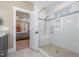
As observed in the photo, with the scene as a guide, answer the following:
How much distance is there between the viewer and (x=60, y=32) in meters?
1.60

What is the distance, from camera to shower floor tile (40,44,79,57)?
1.50 meters

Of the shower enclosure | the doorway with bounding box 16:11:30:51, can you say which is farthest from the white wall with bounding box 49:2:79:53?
the doorway with bounding box 16:11:30:51

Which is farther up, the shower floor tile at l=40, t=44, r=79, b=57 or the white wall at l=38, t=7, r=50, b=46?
the white wall at l=38, t=7, r=50, b=46

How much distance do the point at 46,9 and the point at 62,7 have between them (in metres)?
0.36

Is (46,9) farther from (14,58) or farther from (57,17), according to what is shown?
(14,58)

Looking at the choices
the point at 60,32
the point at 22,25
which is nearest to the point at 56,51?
the point at 60,32

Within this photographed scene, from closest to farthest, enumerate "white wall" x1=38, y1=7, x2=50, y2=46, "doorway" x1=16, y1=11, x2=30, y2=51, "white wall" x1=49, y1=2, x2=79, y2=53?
"white wall" x1=49, y1=2, x2=79, y2=53 → "white wall" x1=38, y1=7, x2=50, y2=46 → "doorway" x1=16, y1=11, x2=30, y2=51

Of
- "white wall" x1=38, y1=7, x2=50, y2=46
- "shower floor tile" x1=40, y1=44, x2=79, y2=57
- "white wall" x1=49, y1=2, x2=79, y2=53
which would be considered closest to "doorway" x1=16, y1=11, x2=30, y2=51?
"white wall" x1=38, y1=7, x2=50, y2=46

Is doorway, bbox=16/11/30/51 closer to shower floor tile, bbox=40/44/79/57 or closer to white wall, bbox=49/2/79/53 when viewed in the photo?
shower floor tile, bbox=40/44/79/57

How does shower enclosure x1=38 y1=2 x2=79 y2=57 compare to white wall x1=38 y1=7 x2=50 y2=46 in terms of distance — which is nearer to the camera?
shower enclosure x1=38 y1=2 x2=79 y2=57

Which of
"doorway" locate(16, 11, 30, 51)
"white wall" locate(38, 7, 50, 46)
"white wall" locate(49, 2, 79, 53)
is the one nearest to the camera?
"white wall" locate(49, 2, 79, 53)

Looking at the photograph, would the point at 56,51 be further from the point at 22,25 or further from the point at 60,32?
the point at 22,25

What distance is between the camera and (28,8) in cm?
197

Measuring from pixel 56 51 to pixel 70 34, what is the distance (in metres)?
0.48
